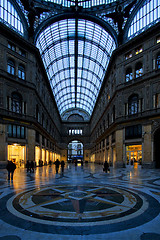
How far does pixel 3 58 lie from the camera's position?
27.2m

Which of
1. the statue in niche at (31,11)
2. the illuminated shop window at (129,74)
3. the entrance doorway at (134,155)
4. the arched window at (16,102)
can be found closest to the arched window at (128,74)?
the illuminated shop window at (129,74)

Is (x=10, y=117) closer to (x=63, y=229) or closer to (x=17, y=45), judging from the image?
(x=17, y=45)

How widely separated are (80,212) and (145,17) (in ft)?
109


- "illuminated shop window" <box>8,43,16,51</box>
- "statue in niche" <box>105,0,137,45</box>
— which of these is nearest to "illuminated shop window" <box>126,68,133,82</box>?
"statue in niche" <box>105,0,137,45</box>

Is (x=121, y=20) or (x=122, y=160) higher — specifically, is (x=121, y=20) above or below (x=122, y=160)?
above

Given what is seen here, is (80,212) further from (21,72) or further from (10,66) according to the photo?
(21,72)

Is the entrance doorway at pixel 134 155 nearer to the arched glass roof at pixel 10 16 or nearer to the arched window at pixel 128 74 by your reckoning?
the arched window at pixel 128 74

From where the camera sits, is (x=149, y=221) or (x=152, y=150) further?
(x=152, y=150)

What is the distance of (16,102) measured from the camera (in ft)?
96.5

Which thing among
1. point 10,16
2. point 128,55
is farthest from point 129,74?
point 10,16

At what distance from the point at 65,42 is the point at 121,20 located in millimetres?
18893

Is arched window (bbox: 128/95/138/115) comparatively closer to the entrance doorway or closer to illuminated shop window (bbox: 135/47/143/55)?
the entrance doorway

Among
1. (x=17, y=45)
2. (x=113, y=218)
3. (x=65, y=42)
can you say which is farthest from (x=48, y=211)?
(x=65, y=42)

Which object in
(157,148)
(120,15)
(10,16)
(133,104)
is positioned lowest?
(157,148)
